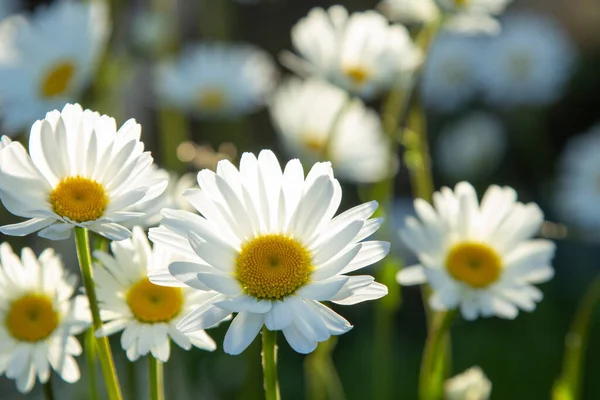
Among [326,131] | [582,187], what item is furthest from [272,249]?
[582,187]

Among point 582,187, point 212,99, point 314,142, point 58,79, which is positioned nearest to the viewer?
point 58,79

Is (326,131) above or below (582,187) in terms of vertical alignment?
below

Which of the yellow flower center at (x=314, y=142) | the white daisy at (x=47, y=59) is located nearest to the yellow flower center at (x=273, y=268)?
the white daisy at (x=47, y=59)

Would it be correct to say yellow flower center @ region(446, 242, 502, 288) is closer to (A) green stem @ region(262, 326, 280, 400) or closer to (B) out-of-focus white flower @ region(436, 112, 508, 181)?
(A) green stem @ region(262, 326, 280, 400)

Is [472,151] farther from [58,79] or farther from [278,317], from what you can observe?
[278,317]

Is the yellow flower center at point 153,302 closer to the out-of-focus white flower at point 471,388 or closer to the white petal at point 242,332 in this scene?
the white petal at point 242,332

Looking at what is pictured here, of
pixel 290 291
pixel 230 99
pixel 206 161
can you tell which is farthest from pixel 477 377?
pixel 230 99
